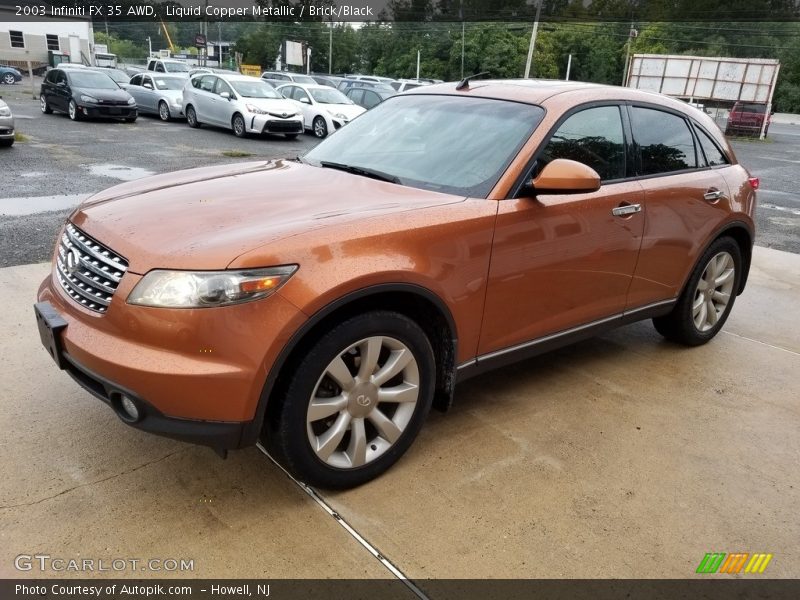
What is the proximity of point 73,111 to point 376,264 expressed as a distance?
61.5ft

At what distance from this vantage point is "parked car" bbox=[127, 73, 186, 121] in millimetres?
19828

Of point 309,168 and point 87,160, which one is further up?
point 309,168

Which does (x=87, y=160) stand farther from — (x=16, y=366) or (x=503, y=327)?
(x=503, y=327)

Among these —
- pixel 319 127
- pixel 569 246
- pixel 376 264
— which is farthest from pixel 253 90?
pixel 376 264

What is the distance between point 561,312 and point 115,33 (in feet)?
366

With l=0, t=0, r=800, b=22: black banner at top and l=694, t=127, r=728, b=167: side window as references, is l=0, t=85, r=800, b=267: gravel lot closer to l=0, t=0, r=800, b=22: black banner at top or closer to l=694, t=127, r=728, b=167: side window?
l=694, t=127, r=728, b=167: side window

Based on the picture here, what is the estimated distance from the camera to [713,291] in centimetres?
470

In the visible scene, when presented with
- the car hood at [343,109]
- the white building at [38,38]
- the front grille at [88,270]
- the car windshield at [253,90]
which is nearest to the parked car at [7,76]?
the white building at [38,38]

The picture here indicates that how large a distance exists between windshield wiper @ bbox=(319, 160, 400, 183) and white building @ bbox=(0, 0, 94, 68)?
62.9 metres

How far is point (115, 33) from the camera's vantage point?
324ft

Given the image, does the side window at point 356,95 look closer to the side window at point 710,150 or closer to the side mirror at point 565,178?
the side window at point 710,150
